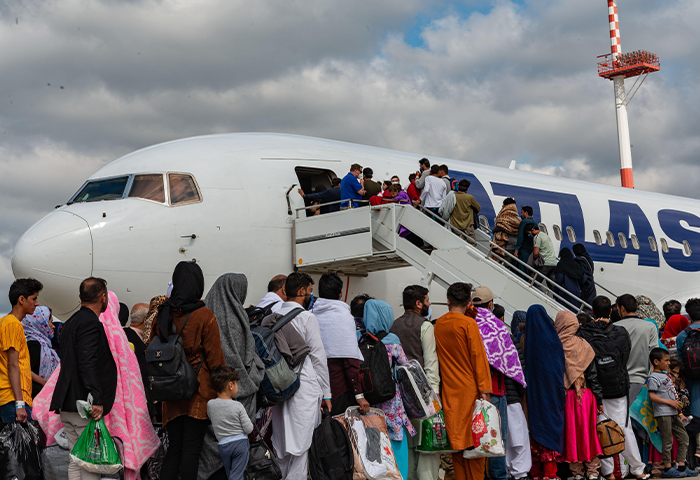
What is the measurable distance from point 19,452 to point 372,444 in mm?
2823

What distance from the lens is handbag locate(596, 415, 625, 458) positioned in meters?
7.25

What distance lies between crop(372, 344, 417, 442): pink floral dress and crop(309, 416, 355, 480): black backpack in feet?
1.91

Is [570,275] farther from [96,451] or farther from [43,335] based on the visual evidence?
[96,451]

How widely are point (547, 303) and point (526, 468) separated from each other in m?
3.04

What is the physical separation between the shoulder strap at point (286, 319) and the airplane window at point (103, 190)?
193 inches

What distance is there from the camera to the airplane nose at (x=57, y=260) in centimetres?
877

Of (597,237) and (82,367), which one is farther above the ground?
(597,237)

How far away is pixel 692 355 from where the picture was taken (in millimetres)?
8094

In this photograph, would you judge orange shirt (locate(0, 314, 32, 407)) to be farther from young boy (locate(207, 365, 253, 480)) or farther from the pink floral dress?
the pink floral dress

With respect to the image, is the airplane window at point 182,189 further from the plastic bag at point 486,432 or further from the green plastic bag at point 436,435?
the plastic bag at point 486,432

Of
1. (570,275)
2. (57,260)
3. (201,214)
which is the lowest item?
(570,275)

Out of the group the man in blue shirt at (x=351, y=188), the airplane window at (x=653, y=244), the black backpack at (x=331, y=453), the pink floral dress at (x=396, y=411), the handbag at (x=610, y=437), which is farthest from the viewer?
the airplane window at (x=653, y=244)

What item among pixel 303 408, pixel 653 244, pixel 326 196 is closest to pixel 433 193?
pixel 326 196

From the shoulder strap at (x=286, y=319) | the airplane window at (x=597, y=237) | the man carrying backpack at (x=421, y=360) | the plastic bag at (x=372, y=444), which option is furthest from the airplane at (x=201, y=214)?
the plastic bag at (x=372, y=444)
